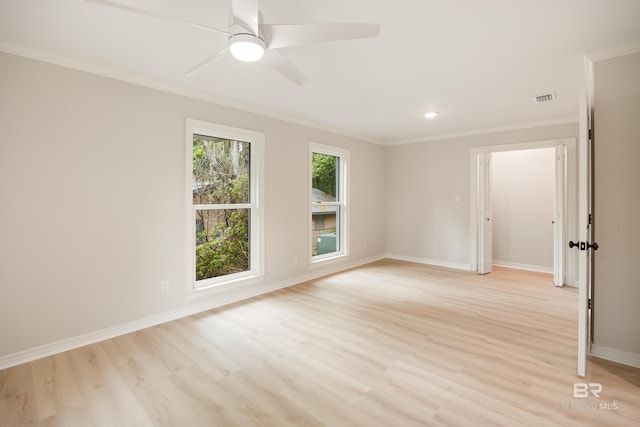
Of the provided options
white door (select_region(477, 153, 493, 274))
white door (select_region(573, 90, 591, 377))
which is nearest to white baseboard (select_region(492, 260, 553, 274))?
white door (select_region(477, 153, 493, 274))

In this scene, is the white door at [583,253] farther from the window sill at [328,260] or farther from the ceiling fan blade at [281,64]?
the window sill at [328,260]

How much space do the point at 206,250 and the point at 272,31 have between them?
2709 mm

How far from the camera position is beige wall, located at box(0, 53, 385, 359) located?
236 cm

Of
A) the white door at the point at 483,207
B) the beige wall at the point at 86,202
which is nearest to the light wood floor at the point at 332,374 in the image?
the beige wall at the point at 86,202

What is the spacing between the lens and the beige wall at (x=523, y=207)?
209 inches

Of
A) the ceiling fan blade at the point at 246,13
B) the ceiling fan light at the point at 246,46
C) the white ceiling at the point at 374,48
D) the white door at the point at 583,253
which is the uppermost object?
the white ceiling at the point at 374,48

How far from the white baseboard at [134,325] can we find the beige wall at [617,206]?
342cm

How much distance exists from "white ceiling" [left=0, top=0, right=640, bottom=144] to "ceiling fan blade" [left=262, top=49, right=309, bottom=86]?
30 cm

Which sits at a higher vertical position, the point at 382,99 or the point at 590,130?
the point at 382,99

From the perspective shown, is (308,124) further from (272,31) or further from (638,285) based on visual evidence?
(638,285)

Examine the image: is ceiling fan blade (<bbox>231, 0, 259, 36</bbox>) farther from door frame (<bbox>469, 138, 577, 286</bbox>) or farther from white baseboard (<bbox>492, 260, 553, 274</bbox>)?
white baseboard (<bbox>492, 260, 553, 274</bbox>)

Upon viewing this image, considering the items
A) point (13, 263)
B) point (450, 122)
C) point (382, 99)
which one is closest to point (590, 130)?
point (382, 99)

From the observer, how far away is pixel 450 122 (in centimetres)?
470

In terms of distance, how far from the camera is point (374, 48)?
7.84 feet
